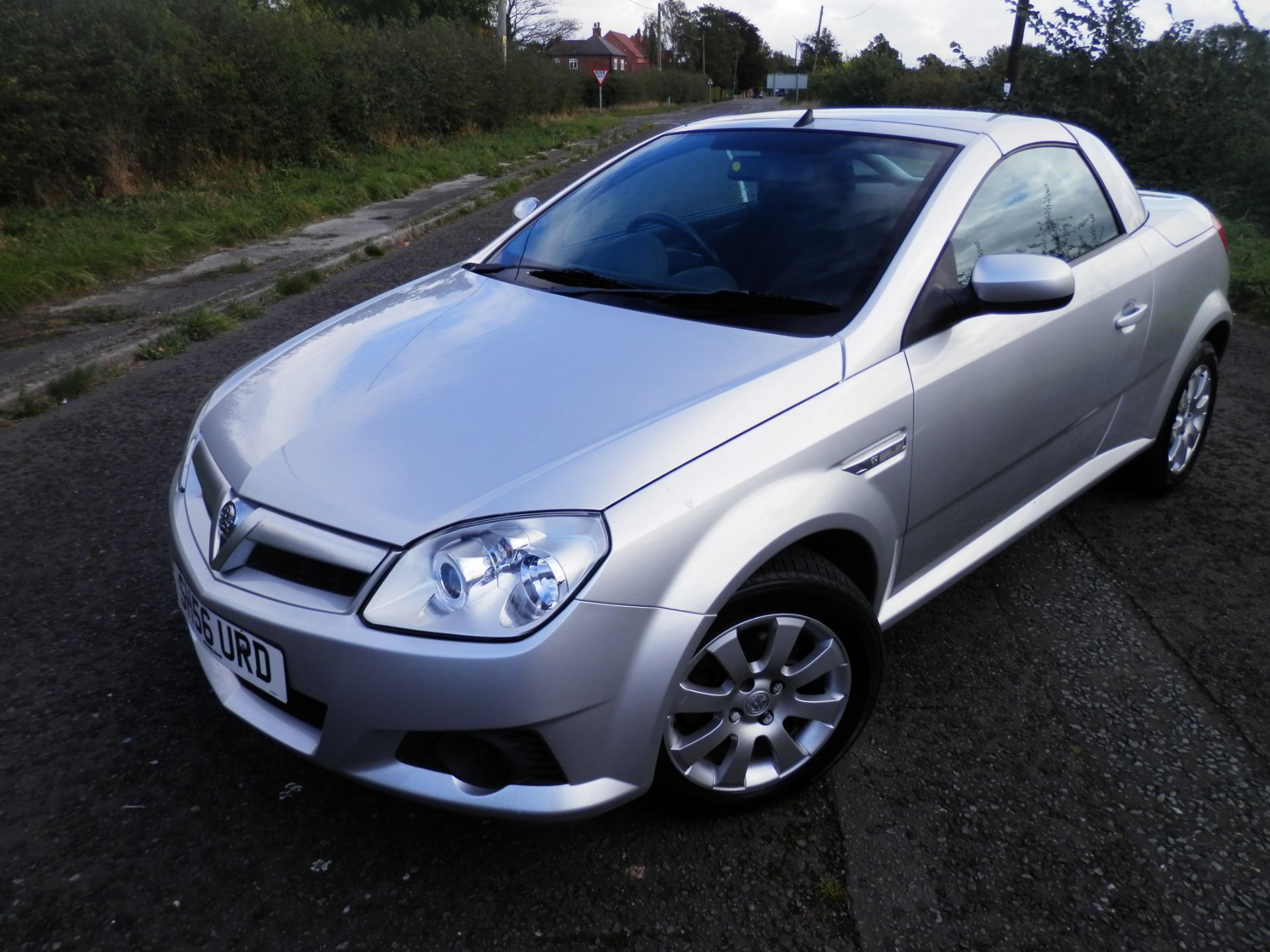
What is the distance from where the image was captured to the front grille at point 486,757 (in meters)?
1.82

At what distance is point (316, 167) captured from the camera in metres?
14.6

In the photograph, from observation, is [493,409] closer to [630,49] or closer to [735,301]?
[735,301]

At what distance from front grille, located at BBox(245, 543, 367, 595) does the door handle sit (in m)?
2.55

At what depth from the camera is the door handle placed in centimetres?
315

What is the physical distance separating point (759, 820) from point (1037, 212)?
2050 millimetres

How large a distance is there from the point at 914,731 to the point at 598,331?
53.0 inches

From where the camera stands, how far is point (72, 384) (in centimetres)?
517

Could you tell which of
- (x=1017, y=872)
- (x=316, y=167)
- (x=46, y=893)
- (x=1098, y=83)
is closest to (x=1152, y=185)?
(x=1098, y=83)

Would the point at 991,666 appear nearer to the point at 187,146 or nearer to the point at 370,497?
the point at 370,497

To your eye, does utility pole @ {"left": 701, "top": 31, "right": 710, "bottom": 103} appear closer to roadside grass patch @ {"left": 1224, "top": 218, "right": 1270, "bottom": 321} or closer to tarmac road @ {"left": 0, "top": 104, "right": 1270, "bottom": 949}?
roadside grass patch @ {"left": 1224, "top": 218, "right": 1270, "bottom": 321}

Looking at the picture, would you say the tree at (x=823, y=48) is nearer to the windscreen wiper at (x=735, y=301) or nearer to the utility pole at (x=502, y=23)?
the utility pole at (x=502, y=23)

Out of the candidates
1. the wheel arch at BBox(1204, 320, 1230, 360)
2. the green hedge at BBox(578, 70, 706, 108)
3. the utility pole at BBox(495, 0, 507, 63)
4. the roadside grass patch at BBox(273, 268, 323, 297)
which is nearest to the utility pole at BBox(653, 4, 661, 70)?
the green hedge at BBox(578, 70, 706, 108)

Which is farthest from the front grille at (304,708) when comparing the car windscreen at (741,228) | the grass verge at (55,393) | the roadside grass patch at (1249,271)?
the roadside grass patch at (1249,271)

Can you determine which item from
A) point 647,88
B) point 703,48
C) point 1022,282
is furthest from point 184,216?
point 703,48
